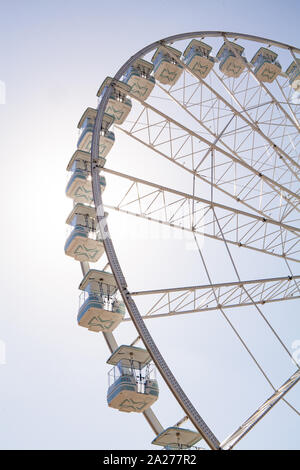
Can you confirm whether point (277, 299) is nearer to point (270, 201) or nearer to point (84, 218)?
point (270, 201)

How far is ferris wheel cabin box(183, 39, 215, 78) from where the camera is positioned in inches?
885

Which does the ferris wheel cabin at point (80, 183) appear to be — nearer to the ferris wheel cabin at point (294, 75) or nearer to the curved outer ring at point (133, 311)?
the curved outer ring at point (133, 311)

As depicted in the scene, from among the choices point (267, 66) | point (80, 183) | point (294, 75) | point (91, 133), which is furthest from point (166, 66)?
point (80, 183)

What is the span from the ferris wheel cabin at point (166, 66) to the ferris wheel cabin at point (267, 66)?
12.4 feet

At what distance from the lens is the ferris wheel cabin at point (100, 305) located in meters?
15.3

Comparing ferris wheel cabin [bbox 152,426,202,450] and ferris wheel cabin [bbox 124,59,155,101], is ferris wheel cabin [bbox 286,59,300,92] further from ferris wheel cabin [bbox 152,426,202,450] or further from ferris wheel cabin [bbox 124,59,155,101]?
ferris wheel cabin [bbox 152,426,202,450]

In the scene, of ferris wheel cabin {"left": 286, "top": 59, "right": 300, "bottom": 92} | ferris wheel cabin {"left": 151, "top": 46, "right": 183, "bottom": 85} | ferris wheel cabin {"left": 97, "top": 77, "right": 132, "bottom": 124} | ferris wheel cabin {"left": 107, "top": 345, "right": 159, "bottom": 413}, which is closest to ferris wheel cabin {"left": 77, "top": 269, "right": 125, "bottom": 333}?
ferris wheel cabin {"left": 107, "top": 345, "right": 159, "bottom": 413}

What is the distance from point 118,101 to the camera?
19.7 meters

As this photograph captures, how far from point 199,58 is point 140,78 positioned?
9.64 ft

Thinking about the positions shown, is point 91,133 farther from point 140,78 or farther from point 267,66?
point 267,66

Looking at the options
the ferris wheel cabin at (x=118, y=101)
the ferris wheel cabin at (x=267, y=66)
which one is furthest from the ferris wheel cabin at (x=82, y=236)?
the ferris wheel cabin at (x=267, y=66)
